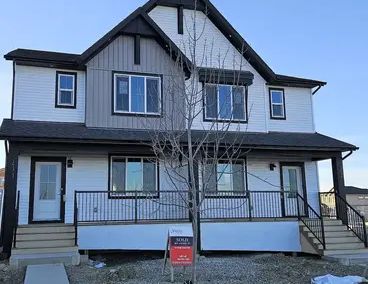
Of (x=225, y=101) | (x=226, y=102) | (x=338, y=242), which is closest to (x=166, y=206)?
(x=226, y=102)

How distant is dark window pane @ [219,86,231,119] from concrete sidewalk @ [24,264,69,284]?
8106 millimetres

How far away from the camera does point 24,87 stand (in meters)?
15.2

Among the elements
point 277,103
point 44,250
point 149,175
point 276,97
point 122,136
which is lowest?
point 44,250

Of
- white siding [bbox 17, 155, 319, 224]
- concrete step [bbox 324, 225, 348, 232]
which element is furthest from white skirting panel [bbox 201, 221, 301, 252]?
concrete step [bbox 324, 225, 348, 232]

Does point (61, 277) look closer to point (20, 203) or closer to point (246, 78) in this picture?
point (20, 203)

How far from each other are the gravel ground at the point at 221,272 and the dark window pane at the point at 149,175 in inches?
119

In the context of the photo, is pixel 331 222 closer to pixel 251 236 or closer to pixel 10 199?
pixel 251 236

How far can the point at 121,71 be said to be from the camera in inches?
630

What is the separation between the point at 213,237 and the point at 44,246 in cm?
527

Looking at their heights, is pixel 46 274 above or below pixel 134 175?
below

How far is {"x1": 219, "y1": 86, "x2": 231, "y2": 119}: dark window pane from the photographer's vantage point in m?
16.4

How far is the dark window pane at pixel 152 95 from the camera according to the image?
16.1m

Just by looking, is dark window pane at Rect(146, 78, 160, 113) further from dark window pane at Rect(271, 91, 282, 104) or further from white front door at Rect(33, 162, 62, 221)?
dark window pane at Rect(271, 91, 282, 104)

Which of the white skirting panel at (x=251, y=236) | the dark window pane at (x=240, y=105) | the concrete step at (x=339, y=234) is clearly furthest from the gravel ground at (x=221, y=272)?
the dark window pane at (x=240, y=105)
